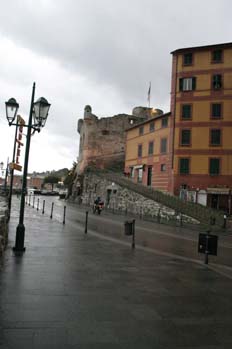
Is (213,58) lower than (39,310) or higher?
higher

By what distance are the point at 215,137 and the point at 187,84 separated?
6.61 meters

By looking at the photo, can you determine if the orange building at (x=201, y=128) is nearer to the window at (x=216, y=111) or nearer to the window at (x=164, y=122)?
the window at (x=216, y=111)

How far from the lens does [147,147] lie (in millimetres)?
39750

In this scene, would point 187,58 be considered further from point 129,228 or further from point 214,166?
point 129,228

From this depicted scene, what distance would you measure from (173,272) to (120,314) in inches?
129

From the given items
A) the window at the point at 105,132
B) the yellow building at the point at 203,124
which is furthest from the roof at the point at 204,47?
the window at the point at 105,132

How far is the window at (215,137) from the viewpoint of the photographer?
32.5 meters

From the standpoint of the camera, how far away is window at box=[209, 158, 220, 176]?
32281 mm

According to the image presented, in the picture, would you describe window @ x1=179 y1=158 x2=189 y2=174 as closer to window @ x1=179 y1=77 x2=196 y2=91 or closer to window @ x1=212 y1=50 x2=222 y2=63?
window @ x1=179 y1=77 x2=196 y2=91

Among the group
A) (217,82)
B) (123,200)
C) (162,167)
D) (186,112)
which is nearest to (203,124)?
(186,112)

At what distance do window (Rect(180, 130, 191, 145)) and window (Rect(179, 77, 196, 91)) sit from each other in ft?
15.3

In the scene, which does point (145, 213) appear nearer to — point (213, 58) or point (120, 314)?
point (213, 58)

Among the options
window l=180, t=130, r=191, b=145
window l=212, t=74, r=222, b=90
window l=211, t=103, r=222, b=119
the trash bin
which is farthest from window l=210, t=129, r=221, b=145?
the trash bin

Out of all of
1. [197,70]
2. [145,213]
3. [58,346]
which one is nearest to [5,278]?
[58,346]
